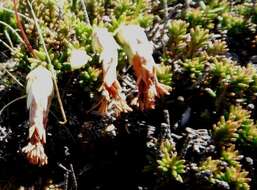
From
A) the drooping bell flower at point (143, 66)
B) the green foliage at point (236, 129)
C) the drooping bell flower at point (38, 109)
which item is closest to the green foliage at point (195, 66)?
the green foliage at point (236, 129)

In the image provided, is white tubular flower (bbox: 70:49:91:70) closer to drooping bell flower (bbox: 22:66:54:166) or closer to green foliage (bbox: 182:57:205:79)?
drooping bell flower (bbox: 22:66:54:166)

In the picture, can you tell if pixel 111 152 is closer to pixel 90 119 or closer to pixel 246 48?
pixel 90 119

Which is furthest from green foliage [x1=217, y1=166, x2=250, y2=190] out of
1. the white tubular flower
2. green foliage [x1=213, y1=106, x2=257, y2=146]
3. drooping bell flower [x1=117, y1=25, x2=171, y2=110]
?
the white tubular flower

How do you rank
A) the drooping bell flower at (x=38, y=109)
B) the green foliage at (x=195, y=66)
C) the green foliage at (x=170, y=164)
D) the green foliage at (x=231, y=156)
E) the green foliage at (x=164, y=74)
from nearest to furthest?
the drooping bell flower at (x=38, y=109)
the green foliage at (x=170, y=164)
the green foliage at (x=231, y=156)
the green foliage at (x=164, y=74)
the green foliage at (x=195, y=66)

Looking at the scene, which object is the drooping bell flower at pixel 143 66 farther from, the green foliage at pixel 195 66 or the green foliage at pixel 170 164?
the green foliage at pixel 195 66

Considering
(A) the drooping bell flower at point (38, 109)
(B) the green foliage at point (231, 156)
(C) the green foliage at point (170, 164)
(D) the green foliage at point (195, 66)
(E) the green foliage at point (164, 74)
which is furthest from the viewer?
(D) the green foliage at point (195, 66)

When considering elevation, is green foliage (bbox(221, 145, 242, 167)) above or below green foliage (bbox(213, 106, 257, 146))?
below

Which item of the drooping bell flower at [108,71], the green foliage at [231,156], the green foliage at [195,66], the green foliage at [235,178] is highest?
the drooping bell flower at [108,71]
